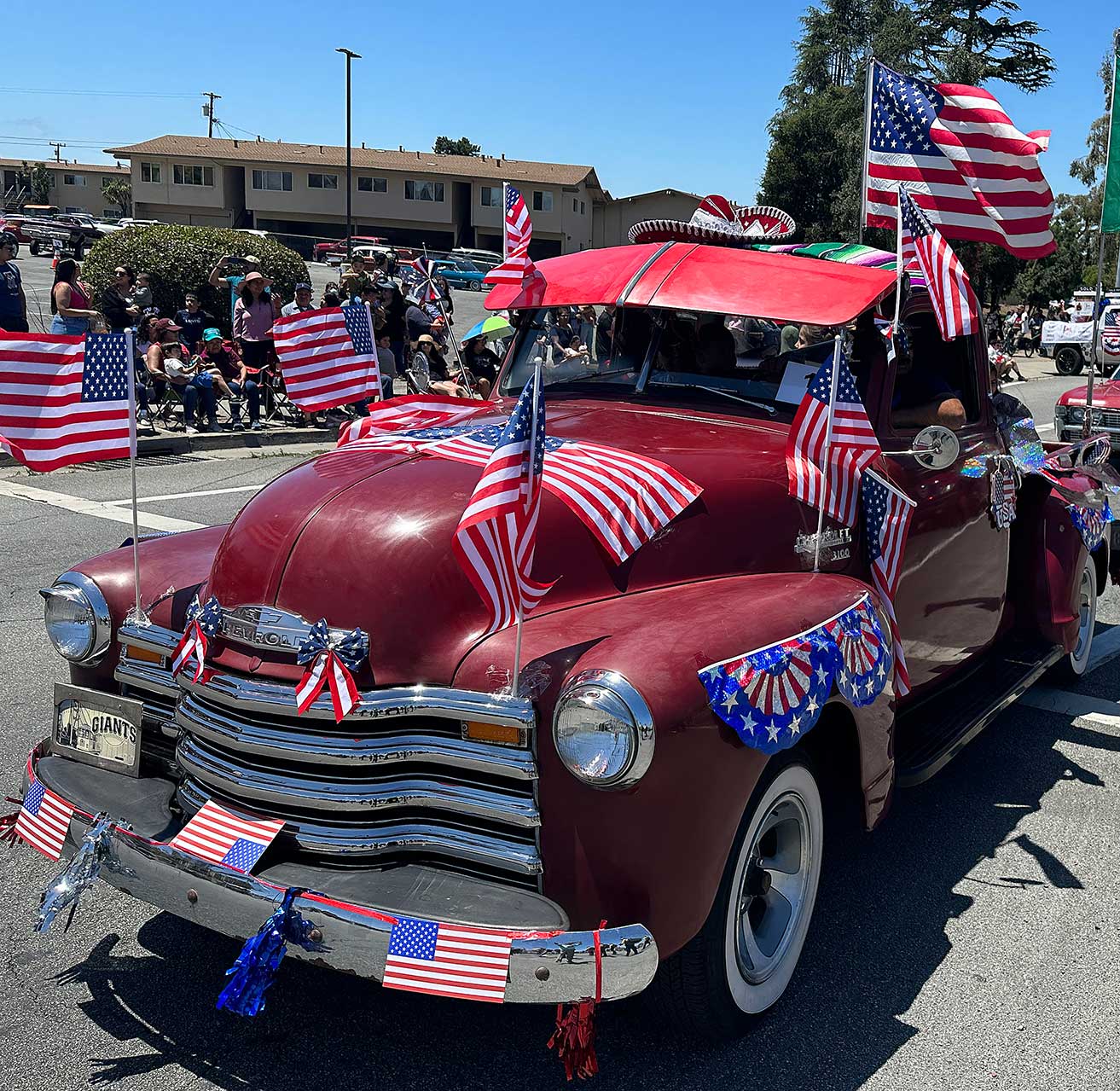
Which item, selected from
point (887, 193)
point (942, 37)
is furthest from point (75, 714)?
point (942, 37)

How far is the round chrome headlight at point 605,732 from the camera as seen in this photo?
104 inches

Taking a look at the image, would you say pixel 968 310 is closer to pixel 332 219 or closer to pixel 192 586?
pixel 192 586

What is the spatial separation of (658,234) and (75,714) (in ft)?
9.53

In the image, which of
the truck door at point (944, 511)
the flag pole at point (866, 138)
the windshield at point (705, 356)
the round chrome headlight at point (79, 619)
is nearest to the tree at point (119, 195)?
the flag pole at point (866, 138)

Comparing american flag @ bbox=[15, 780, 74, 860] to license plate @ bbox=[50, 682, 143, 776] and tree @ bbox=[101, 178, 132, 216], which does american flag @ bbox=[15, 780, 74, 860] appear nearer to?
license plate @ bbox=[50, 682, 143, 776]

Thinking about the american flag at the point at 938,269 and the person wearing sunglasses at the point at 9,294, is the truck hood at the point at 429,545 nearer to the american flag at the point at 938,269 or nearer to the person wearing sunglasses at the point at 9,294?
the american flag at the point at 938,269

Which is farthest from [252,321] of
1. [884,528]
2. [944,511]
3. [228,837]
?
[228,837]

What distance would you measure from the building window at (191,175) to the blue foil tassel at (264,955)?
72019 mm

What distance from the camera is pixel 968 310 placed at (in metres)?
4.21

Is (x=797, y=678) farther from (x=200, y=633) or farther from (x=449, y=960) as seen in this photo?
(x=200, y=633)

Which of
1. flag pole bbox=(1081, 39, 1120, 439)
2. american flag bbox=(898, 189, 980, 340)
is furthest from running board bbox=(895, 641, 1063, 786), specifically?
flag pole bbox=(1081, 39, 1120, 439)

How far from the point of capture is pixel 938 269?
416 centimetres

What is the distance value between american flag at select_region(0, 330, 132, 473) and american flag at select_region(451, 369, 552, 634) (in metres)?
1.43

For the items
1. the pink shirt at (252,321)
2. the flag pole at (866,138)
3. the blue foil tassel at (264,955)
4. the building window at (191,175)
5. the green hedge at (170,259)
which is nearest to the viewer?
the blue foil tassel at (264,955)
